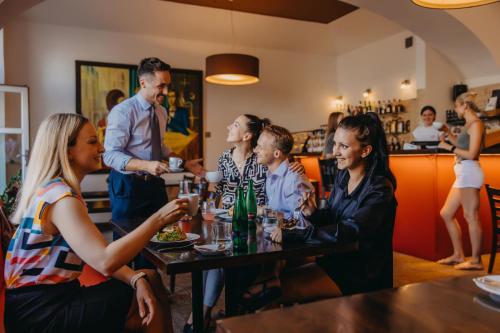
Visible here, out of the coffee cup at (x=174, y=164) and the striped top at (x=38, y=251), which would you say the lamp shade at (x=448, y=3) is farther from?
the striped top at (x=38, y=251)

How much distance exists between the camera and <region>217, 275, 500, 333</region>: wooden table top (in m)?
0.87

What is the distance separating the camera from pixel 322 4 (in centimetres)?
773

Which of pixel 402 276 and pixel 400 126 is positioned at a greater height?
pixel 400 126

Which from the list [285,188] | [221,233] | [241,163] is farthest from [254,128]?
[221,233]

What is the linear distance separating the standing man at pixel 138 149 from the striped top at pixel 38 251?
1.17 meters

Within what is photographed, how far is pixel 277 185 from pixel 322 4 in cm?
601

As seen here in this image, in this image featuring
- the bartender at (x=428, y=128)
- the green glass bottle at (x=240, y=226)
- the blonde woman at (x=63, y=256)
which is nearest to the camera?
the blonde woman at (x=63, y=256)

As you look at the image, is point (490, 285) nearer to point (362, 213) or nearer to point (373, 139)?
point (362, 213)

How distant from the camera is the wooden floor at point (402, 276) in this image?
3102mm

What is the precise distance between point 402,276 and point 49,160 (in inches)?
131

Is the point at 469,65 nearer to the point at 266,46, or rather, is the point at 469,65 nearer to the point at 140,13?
the point at 266,46

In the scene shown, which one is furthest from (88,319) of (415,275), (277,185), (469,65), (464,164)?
(469,65)

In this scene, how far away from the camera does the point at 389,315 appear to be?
0.93m

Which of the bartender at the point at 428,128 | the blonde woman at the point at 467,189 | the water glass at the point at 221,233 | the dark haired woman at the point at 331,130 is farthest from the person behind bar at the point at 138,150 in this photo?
the bartender at the point at 428,128
